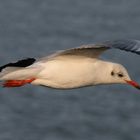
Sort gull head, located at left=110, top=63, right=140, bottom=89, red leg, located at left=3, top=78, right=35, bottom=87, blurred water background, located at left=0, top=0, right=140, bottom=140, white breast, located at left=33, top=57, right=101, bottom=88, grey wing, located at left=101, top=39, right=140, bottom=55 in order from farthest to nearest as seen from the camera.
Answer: blurred water background, located at left=0, top=0, right=140, bottom=140 < gull head, located at left=110, top=63, right=140, bottom=89 < red leg, located at left=3, top=78, right=35, bottom=87 < white breast, located at left=33, top=57, right=101, bottom=88 < grey wing, located at left=101, top=39, right=140, bottom=55

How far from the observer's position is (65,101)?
29.2 metres

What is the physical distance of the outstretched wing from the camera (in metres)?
15.1

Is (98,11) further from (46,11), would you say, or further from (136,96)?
(136,96)

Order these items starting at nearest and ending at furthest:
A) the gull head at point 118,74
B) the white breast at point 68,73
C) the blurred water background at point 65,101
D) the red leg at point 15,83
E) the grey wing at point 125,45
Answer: the grey wing at point 125,45
the white breast at point 68,73
the red leg at point 15,83
the gull head at point 118,74
the blurred water background at point 65,101

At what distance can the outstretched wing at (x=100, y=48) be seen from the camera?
15.1 m

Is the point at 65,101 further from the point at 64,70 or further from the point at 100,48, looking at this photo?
the point at 100,48

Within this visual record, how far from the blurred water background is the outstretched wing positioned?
11.2 m

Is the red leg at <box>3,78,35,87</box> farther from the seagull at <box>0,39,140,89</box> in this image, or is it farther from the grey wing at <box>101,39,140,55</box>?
the grey wing at <box>101,39,140,55</box>

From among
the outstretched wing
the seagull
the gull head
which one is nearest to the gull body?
the seagull

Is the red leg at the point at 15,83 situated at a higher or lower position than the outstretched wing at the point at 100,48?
lower

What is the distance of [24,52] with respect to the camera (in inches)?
1192

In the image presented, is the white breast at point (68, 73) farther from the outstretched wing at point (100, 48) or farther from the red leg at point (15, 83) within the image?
the red leg at point (15, 83)

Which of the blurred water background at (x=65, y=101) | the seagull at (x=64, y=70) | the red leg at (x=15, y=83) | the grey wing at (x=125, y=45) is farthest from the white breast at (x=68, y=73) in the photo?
the blurred water background at (x=65, y=101)

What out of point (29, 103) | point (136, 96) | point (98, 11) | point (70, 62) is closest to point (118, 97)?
point (136, 96)
